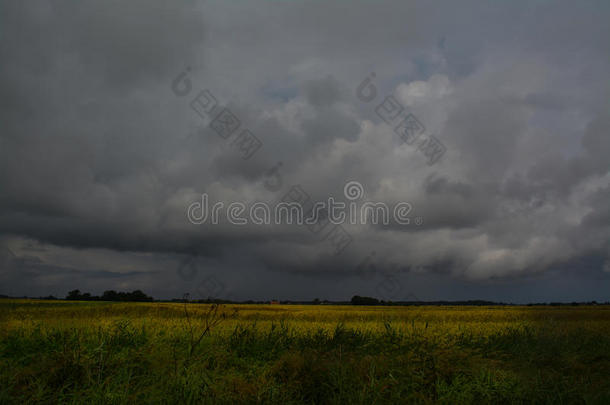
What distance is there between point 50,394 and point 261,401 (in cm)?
318

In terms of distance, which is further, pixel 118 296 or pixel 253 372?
pixel 118 296

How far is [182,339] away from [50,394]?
10.1 feet

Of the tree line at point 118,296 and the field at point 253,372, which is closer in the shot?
the field at point 253,372

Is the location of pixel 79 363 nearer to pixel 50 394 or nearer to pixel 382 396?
pixel 50 394

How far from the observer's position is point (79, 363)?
6.12 metres

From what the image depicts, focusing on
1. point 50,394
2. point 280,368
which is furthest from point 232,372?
point 50,394

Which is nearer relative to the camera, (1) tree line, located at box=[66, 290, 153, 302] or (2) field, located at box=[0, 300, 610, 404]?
(2) field, located at box=[0, 300, 610, 404]

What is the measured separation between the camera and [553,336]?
12.6 m

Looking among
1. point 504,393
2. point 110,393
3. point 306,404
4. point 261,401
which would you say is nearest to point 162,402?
point 110,393

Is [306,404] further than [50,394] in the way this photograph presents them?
Yes

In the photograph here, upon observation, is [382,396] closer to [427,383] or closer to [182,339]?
[427,383]

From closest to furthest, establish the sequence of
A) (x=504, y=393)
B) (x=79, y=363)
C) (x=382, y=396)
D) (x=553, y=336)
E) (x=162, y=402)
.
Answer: (x=162, y=402) → (x=382, y=396) → (x=79, y=363) → (x=504, y=393) → (x=553, y=336)

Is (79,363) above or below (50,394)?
above

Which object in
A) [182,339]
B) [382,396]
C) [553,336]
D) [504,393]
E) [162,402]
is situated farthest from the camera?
[553,336]
